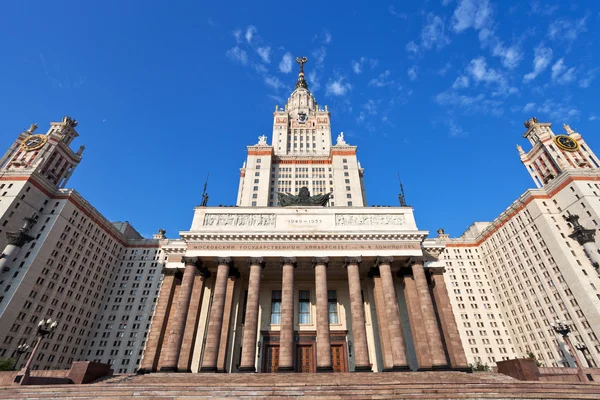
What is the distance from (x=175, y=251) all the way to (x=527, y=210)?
214 feet

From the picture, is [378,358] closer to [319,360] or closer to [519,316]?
[319,360]

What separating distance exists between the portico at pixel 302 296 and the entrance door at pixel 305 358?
3.4 inches

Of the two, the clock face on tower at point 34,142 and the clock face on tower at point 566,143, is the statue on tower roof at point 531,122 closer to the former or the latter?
the clock face on tower at point 566,143

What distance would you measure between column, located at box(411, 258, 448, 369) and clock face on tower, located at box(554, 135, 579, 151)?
5816 cm

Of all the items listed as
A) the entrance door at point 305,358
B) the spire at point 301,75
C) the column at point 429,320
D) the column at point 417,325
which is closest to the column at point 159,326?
the entrance door at point 305,358

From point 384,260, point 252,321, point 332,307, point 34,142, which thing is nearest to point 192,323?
point 252,321

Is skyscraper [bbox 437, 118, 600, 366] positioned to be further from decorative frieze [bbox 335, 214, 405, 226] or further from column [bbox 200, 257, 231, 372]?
column [bbox 200, 257, 231, 372]

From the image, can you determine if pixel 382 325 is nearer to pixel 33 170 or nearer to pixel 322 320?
pixel 322 320

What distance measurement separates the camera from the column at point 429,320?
2408 centimetres

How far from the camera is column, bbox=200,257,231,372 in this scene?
23.9 metres

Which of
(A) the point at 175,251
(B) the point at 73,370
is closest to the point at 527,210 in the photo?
(A) the point at 175,251

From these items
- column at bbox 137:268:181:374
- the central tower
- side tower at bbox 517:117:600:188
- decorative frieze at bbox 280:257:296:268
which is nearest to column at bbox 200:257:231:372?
column at bbox 137:268:181:374

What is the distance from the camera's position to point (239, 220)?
31281mm

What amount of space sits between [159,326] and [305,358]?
13.8 m
